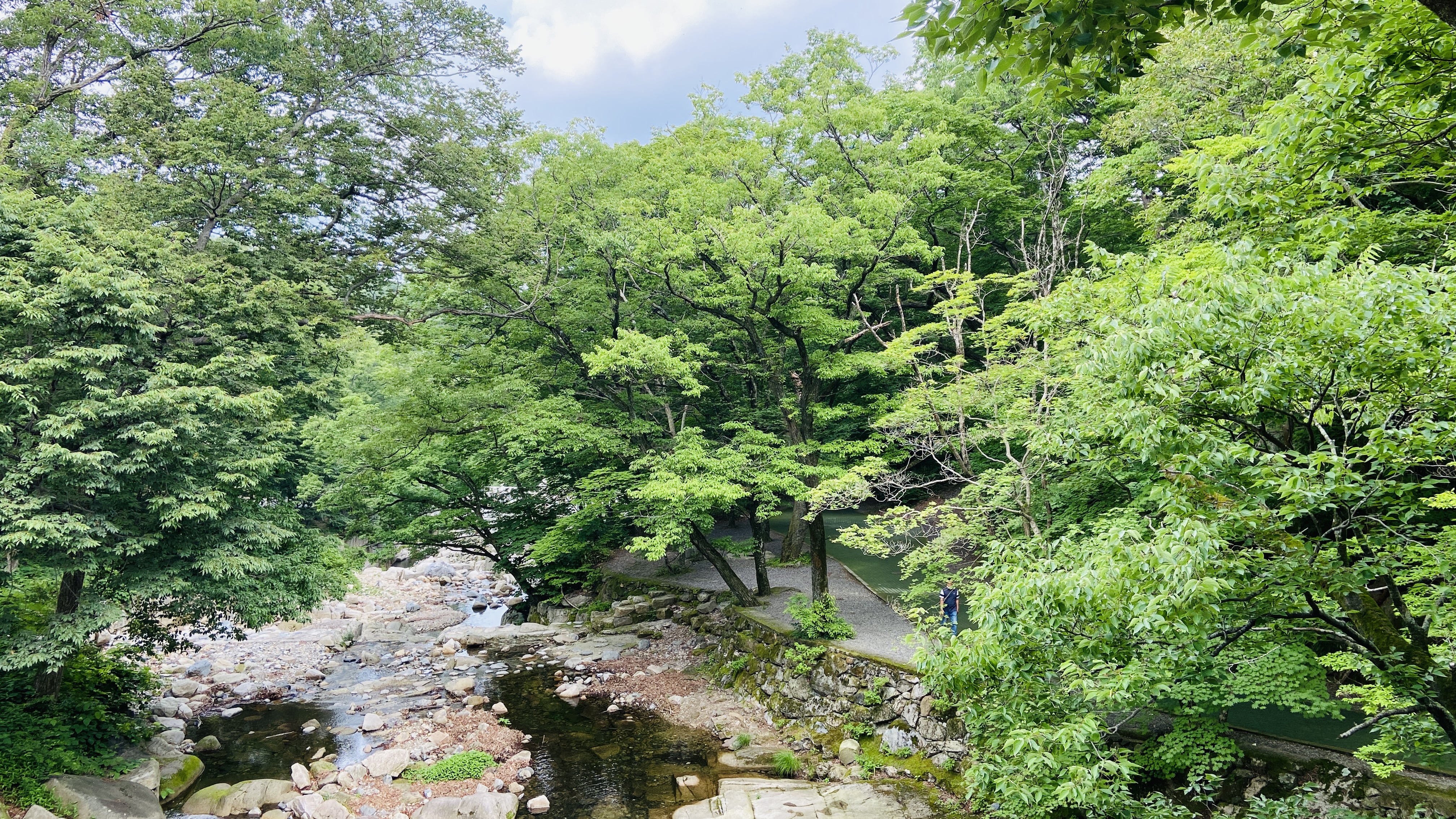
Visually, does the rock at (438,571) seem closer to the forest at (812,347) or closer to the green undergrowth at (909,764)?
the forest at (812,347)

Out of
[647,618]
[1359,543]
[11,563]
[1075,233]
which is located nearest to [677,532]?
[647,618]

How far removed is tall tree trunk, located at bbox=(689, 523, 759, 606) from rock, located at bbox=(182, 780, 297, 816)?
8273mm

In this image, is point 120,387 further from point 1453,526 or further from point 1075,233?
point 1075,233

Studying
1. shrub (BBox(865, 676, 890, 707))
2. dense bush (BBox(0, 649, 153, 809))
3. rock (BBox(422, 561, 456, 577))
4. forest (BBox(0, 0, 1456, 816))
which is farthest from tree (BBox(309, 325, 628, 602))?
rock (BBox(422, 561, 456, 577))

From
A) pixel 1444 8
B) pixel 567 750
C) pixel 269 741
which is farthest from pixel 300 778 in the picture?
pixel 1444 8

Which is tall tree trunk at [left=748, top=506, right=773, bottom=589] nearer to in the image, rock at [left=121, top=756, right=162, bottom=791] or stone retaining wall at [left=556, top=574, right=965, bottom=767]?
stone retaining wall at [left=556, top=574, right=965, bottom=767]

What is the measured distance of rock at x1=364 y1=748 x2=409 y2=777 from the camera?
34.6ft

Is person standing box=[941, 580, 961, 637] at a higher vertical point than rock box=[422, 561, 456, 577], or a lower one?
higher

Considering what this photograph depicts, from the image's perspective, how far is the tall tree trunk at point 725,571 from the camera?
1552cm

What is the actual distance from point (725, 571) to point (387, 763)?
7508mm

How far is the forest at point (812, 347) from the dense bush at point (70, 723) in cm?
8

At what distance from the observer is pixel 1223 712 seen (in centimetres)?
788

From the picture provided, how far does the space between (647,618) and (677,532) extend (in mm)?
6068

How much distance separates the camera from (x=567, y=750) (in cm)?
1181
